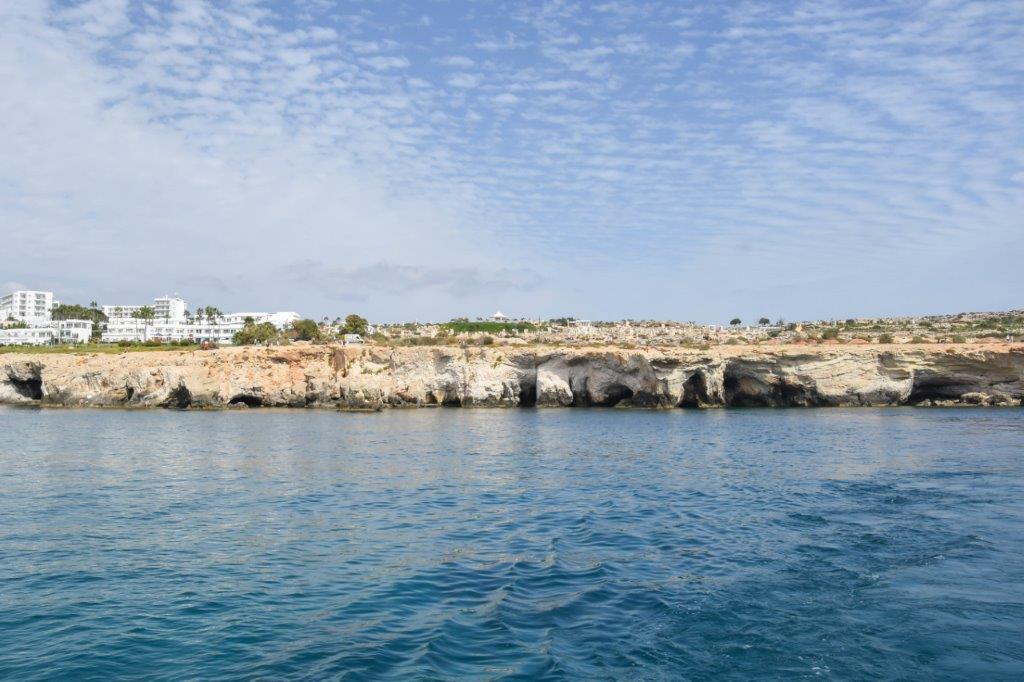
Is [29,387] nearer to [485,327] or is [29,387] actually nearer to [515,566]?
[485,327]

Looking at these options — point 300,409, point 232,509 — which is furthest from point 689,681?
point 300,409

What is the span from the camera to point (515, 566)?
14258 mm

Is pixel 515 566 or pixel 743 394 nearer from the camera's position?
pixel 515 566

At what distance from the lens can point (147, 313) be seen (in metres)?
146

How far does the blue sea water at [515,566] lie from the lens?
9.80 meters

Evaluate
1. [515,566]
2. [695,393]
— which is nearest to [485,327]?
[695,393]

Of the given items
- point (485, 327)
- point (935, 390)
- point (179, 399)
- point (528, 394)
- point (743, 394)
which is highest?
point (485, 327)

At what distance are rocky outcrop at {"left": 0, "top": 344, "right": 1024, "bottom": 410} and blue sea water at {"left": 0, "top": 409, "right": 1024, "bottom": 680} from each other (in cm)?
3179

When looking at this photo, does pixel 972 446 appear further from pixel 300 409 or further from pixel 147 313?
pixel 147 313

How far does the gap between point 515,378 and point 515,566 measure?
5381 cm

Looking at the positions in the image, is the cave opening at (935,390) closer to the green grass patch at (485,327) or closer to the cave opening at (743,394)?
the cave opening at (743,394)


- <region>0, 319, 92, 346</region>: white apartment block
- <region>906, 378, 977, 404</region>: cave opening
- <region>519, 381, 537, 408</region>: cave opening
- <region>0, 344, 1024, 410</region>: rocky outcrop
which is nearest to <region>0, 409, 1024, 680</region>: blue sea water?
<region>0, 344, 1024, 410</region>: rocky outcrop

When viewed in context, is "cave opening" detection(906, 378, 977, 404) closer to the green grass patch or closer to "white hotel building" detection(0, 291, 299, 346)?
the green grass patch

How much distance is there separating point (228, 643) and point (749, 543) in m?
10.9
